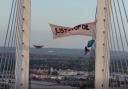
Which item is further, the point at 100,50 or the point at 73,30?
the point at 73,30

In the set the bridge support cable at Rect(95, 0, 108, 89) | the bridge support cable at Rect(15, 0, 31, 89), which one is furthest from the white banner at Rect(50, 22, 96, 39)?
the bridge support cable at Rect(15, 0, 31, 89)

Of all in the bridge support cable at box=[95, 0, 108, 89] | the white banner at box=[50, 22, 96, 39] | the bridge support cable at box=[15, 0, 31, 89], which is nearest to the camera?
the bridge support cable at box=[15, 0, 31, 89]

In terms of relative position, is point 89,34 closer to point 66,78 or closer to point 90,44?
point 90,44

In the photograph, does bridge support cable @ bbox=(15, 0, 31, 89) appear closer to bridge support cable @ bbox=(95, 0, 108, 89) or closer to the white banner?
the white banner

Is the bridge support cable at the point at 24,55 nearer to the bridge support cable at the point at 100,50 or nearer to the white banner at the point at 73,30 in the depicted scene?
the white banner at the point at 73,30

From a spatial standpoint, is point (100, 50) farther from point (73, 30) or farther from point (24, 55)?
point (24, 55)

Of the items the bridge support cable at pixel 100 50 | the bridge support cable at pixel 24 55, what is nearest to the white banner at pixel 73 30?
the bridge support cable at pixel 100 50

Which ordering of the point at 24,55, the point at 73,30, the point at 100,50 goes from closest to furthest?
the point at 24,55 → the point at 100,50 → the point at 73,30

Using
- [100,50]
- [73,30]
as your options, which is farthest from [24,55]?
[100,50]
